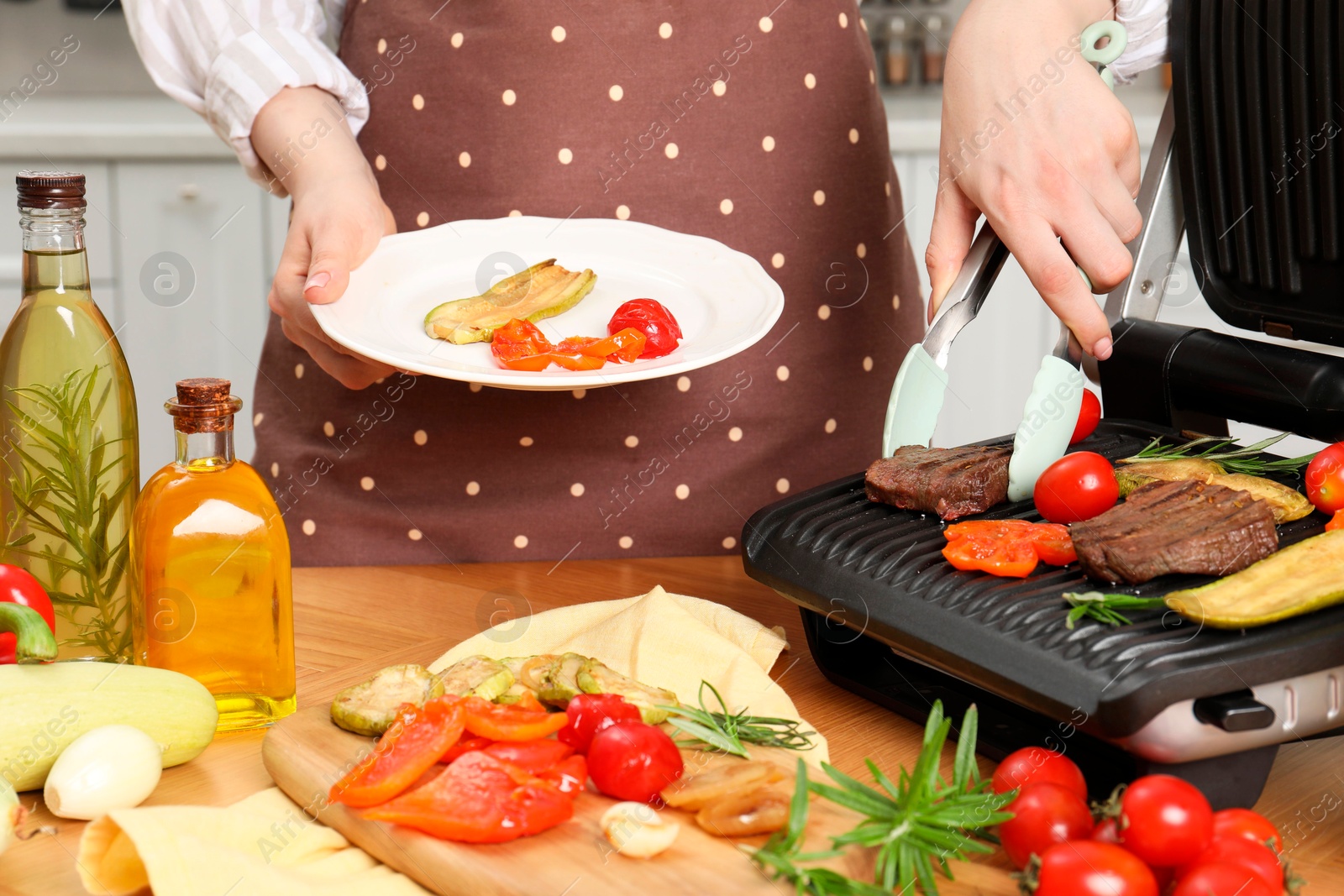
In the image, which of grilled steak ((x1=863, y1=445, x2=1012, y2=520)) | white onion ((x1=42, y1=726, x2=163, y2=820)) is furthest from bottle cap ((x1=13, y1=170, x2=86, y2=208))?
grilled steak ((x1=863, y1=445, x2=1012, y2=520))

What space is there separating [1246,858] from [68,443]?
772mm

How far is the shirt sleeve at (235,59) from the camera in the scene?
117cm

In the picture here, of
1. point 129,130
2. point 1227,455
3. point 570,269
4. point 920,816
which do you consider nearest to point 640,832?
point 920,816

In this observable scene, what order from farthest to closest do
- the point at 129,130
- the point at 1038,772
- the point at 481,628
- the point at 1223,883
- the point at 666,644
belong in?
1. the point at 129,130
2. the point at 481,628
3. the point at 666,644
4. the point at 1038,772
5. the point at 1223,883

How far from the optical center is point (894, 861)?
0.59 meters

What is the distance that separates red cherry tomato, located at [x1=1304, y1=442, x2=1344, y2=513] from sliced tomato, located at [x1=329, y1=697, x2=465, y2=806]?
23.3 inches

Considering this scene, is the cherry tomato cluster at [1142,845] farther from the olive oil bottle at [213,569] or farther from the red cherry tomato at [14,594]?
the red cherry tomato at [14,594]

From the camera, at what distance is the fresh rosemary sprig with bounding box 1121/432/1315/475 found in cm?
90

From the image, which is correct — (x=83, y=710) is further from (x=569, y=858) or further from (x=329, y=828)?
(x=569, y=858)

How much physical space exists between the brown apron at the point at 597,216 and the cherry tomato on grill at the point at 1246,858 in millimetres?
766

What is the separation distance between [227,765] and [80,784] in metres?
0.11

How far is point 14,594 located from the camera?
0.79 m

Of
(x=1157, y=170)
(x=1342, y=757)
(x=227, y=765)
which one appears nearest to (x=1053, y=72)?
(x=1157, y=170)

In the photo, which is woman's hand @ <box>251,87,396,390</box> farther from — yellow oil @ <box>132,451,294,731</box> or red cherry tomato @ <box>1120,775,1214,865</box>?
red cherry tomato @ <box>1120,775,1214,865</box>
